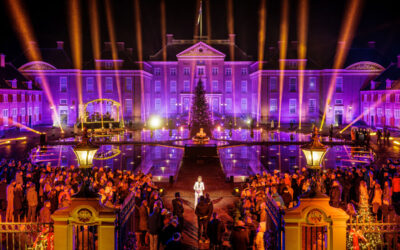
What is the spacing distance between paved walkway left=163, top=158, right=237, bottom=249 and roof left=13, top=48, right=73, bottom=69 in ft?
130

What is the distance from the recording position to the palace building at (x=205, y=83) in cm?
5419

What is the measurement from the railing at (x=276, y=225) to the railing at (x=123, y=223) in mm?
3254

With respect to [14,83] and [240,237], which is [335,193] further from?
[14,83]

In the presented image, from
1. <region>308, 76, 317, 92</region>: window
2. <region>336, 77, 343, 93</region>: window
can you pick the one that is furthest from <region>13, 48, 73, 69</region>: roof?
<region>336, 77, 343, 93</region>: window

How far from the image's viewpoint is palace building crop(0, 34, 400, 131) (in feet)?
178

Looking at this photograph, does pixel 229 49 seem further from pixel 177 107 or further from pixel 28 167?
pixel 28 167

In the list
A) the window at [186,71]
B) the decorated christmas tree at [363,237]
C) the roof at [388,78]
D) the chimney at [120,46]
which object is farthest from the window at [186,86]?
the decorated christmas tree at [363,237]

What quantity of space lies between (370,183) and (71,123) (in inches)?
1941

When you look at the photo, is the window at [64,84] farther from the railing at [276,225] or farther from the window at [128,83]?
the railing at [276,225]

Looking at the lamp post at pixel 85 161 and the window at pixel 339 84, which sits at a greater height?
the window at pixel 339 84

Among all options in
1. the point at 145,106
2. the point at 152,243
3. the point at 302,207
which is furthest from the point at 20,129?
the point at 302,207

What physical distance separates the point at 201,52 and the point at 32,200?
164ft

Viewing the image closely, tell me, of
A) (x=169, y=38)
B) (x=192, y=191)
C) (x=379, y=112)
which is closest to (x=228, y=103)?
(x=169, y=38)

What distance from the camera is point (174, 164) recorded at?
22672 millimetres
